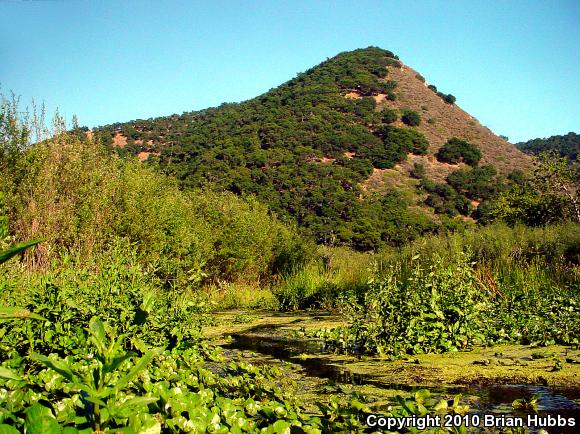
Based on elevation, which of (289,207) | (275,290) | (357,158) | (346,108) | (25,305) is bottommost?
(275,290)

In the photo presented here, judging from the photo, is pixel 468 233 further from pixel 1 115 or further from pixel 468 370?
pixel 1 115

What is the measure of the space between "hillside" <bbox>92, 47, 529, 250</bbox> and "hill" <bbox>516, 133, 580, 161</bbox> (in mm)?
5757

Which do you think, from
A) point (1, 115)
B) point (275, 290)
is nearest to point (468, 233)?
point (275, 290)

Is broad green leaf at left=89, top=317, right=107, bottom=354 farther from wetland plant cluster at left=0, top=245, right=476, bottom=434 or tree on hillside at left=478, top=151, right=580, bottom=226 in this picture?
tree on hillside at left=478, top=151, right=580, bottom=226

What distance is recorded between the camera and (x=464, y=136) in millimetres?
58094

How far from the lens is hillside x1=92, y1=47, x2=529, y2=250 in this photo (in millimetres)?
40562

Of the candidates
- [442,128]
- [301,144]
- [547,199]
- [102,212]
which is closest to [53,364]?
[102,212]

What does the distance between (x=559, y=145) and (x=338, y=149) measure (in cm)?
2861

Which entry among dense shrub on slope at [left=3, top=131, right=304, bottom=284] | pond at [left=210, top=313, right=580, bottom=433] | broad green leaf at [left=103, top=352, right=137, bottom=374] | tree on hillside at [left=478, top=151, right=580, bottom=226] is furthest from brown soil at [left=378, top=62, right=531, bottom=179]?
broad green leaf at [left=103, top=352, right=137, bottom=374]

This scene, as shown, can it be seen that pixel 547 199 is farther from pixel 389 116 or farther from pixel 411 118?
pixel 389 116

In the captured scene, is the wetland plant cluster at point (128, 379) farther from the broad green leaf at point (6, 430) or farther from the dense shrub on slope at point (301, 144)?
the dense shrub on slope at point (301, 144)

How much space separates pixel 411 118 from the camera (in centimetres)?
5772

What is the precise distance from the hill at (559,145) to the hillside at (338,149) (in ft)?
18.9

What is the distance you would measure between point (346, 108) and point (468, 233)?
41466mm
